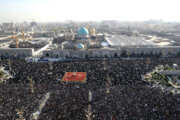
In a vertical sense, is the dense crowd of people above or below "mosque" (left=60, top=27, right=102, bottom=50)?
below

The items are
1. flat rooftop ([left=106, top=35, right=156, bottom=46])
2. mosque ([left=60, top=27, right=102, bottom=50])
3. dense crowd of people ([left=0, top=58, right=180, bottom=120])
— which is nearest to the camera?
dense crowd of people ([left=0, top=58, right=180, bottom=120])

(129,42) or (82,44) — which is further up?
(82,44)

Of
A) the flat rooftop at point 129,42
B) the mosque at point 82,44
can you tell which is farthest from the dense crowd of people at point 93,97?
the flat rooftop at point 129,42

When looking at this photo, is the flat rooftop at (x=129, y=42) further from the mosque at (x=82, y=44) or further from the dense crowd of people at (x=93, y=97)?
the dense crowd of people at (x=93, y=97)

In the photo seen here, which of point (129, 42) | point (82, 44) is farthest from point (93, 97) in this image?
point (129, 42)

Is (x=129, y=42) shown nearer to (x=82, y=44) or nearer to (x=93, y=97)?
(x=82, y=44)

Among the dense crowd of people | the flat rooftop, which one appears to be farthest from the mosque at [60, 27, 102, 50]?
the dense crowd of people

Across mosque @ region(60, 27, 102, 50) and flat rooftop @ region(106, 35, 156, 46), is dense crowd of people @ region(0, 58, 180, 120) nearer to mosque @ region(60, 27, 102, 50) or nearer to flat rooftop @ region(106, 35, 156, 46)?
mosque @ region(60, 27, 102, 50)

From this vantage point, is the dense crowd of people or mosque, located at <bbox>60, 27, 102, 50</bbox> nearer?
the dense crowd of people

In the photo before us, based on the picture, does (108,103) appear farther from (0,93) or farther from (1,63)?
(1,63)
